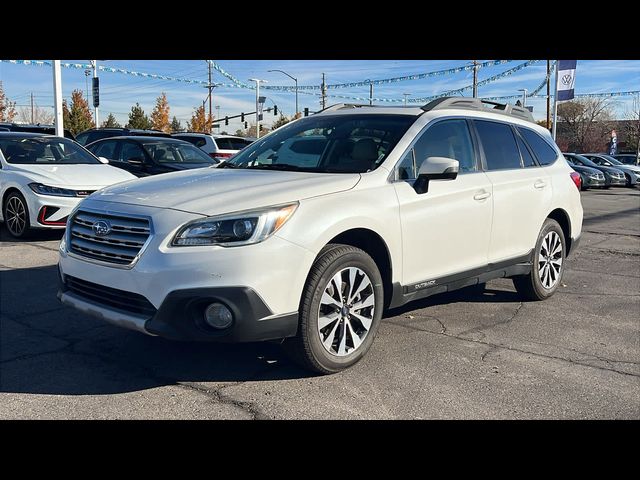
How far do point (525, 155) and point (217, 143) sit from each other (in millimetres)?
10788

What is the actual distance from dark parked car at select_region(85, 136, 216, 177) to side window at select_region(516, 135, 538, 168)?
6393 millimetres

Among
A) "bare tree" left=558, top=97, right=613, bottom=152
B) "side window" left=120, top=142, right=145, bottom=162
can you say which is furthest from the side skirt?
"bare tree" left=558, top=97, right=613, bottom=152

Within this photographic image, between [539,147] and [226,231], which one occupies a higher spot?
[539,147]

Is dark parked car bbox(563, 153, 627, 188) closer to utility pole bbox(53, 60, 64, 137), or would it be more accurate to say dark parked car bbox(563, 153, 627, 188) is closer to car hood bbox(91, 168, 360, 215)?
utility pole bbox(53, 60, 64, 137)

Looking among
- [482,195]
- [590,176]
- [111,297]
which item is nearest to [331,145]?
[482,195]

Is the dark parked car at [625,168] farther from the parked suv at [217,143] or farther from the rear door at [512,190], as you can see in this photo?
the rear door at [512,190]

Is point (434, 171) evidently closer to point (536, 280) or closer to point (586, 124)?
point (536, 280)

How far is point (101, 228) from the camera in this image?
3850mm

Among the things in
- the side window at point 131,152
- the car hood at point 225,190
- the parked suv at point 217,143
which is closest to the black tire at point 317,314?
the car hood at point 225,190

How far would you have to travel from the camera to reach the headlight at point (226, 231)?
139 inches

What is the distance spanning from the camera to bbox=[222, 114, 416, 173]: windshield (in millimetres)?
4578
